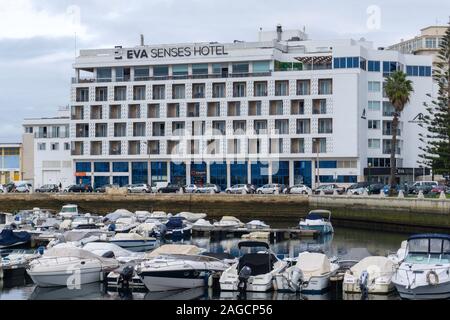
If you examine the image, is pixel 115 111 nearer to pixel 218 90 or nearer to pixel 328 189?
Answer: pixel 218 90

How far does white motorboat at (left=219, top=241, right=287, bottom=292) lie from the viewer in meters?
35.8

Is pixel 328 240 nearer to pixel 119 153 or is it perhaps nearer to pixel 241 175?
pixel 241 175

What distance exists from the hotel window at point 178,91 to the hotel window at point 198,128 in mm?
3929

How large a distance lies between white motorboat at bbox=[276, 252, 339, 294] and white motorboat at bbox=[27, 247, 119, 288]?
8774 millimetres

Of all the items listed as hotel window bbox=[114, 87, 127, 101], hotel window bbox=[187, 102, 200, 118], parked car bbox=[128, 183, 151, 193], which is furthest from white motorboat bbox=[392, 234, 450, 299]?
hotel window bbox=[114, 87, 127, 101]

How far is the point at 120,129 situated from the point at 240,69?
17354 millimetres

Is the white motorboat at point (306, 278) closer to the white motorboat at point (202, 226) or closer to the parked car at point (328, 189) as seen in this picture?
the white motorboat at point (202, 226)

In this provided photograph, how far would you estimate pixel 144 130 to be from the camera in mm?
106000

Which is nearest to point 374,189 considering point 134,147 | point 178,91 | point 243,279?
point 178,91

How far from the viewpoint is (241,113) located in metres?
102

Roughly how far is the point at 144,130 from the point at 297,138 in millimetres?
19595

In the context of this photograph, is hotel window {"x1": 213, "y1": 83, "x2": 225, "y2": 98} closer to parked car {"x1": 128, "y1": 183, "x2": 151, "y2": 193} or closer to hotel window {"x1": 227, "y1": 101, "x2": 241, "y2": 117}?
hotel window {"x1": 227, "y1": 101, "x2": 241, "y2": 117}
